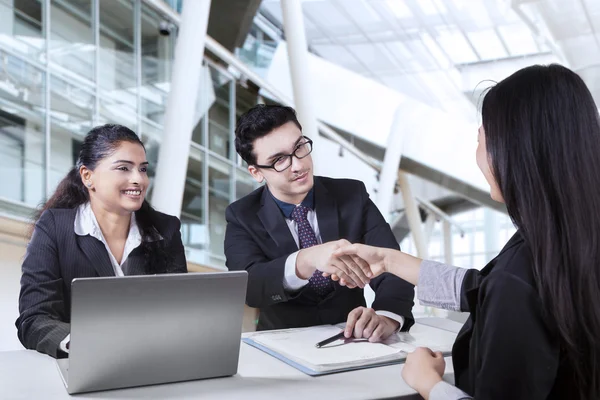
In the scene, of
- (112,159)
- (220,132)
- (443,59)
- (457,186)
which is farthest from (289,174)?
(457,186)

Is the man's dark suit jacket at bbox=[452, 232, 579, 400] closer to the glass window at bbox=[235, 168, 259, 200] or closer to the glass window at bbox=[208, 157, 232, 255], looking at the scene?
the glass window at bbox=[208, 157, 232, 255]

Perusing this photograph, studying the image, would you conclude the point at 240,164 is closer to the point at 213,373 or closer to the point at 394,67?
the point at 394,67

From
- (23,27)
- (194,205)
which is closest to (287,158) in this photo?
(23,27)

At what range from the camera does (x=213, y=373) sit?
4.65 ft

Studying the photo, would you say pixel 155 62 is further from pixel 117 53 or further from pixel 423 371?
pixel 423 371

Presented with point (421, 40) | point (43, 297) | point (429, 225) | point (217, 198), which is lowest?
point (43, 297)

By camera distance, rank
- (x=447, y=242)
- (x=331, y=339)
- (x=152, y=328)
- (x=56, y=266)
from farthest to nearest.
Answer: (x=447, y=242), (x=56, y=266), (x=331, y=339), (x=152, y=328)

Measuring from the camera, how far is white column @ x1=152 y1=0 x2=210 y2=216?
527cm

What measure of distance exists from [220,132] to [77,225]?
24.0ft

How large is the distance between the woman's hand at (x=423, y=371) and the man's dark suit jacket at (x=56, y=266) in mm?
1054

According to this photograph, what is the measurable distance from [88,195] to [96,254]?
367 mm

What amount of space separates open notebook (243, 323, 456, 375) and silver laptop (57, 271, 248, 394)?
0.23m

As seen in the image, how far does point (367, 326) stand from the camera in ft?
6.03

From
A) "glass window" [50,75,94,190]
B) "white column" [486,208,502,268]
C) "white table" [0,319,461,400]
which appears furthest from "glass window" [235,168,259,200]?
"white table" [0,319,461,400]
